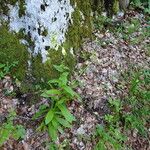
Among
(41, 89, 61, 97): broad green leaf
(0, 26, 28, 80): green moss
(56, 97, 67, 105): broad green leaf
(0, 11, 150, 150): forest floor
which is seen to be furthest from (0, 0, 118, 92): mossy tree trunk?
(56, 97, 67, 105): broad green leaf

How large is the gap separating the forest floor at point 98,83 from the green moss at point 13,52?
252 millimetres

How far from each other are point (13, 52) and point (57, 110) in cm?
136

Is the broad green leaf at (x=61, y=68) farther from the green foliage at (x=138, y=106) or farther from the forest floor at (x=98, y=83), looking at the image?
the green foliage at (x=138, y=106)

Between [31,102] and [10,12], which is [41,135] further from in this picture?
[10,12]

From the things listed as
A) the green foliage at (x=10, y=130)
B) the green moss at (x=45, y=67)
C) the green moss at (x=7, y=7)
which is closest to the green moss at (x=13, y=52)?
the green moss at (x=45, y=67)

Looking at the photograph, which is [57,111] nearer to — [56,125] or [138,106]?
[56,125]

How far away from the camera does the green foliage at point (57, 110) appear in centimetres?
500

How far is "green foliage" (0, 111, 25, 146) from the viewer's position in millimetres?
4938

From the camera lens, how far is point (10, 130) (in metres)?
5.04

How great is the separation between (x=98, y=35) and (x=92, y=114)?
2198mm

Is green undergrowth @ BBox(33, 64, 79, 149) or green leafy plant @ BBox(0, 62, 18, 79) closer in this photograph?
green undergrowth @ BBox(33, 64, 79, 149)

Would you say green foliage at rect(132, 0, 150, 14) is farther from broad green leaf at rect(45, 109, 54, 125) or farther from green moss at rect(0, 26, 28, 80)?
broad green leaf at rect(45, 109, 54, 125)

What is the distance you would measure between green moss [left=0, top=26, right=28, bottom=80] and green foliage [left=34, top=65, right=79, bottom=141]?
65cm

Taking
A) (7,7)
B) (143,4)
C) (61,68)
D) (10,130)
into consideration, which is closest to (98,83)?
(61,68)
